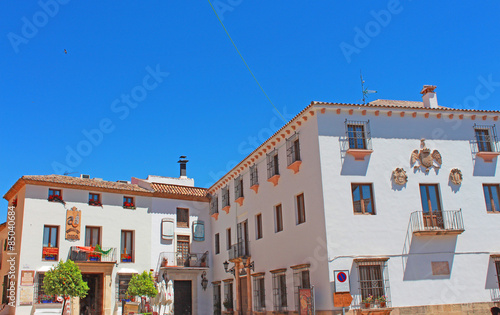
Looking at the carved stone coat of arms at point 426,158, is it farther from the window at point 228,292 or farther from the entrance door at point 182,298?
the entrance door at point 182,298

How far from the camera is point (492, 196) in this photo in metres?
18.6

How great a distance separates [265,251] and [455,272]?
8.04 m

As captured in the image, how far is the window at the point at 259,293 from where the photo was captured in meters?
21.4

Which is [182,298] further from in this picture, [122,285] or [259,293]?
[259,293]

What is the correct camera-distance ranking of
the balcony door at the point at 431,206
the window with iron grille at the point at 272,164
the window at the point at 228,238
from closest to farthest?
the balcony door at the point at 431,206 → the window with iron grille at the point at 272,164 → the window at the point at 228,238

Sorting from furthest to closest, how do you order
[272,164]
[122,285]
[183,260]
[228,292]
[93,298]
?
[183,260], [93,298], [122,285], [228,292], [272,164]

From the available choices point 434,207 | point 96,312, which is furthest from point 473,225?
point 96,312

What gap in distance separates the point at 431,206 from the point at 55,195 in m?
18.4

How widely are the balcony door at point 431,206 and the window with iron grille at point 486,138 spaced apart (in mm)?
2818

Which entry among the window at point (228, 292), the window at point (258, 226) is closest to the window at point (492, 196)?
the window at point (258, 226)

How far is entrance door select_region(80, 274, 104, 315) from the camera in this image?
2567 cm

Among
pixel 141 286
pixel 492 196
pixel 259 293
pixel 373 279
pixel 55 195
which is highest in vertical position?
pixel 55 195

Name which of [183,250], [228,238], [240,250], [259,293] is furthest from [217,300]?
[259,293]

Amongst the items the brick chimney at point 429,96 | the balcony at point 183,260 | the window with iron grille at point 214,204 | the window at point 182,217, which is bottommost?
the balcony at point 183,260
